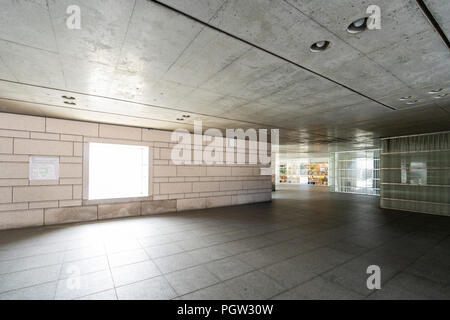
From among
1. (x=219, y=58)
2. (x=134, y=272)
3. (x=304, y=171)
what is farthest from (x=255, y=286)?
(x=304, y=171)

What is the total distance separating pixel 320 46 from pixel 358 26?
0.50m

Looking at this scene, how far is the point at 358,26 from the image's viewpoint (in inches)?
95.3

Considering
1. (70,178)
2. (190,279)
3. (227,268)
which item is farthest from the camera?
(70,178)

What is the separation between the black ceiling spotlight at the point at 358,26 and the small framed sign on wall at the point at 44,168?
8.22 metres

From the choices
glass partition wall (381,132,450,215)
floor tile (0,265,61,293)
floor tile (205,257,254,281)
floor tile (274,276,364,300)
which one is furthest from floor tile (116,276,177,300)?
glass partition wall (381,132,450,215)

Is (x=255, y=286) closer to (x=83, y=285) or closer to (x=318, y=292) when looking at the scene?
(x=318, y=292)

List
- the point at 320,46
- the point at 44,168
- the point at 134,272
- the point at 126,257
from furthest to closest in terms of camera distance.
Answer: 1. the point at 44,168
2. the point at 126,257
3. the point at 134,272
4. the point at 320,46

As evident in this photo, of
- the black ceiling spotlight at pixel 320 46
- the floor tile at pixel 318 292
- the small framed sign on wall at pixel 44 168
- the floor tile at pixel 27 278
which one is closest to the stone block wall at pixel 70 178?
the small framed sign on wall at pixel 44 168

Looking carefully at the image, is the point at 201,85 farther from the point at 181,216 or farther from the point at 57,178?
the point at 57,178

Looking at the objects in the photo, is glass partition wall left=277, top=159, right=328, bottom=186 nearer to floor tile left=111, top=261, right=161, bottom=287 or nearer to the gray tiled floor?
the gray tiled floor

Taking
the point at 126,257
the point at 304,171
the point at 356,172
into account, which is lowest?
the point at 126,257

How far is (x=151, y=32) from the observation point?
252 centimetres

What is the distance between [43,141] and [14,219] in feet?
7.92
